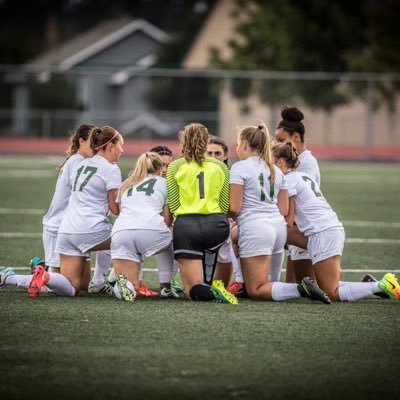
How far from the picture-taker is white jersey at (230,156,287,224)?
837 cm

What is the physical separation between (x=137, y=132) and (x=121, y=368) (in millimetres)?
31272

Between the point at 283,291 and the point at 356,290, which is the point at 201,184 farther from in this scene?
the point at 356,290

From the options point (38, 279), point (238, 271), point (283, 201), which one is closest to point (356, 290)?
point (283, 201)

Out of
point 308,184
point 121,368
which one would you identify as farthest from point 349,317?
point 121,368

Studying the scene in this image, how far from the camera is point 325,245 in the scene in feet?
27.8

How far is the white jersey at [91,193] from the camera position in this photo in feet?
28.0

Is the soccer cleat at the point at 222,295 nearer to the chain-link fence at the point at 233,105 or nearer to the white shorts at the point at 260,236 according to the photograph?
the white shorts at the point at 260,236

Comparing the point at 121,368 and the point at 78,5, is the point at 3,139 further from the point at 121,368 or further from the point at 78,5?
the point at 78,5

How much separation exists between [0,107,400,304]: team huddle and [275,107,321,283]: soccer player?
0.20 m

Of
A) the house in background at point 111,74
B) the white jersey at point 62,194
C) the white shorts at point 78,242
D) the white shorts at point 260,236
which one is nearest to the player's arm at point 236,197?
the white shorts at point 260,236

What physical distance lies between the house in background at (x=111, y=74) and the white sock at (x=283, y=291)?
24.1 m

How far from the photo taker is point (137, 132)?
3681cm

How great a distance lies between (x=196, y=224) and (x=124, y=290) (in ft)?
2.59

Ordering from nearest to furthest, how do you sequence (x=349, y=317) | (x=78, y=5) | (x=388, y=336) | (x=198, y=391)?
(x=198, y=391) < (x=388, y=336) < (x=349, y=317) < (x=78, y=5)
